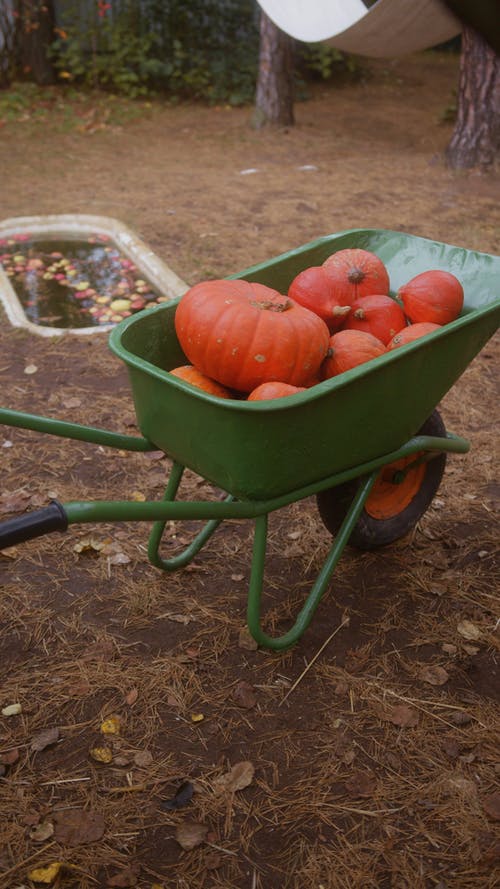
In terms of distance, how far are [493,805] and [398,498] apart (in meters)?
1.08

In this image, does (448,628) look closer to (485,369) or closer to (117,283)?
(485,369)

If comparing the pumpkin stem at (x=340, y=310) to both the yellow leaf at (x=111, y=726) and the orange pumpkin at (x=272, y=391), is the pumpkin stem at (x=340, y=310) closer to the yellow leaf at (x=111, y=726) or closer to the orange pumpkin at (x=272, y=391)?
the orange pumpkin at (x=272, y=391)

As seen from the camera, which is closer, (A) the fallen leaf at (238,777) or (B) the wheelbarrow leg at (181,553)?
(A) the fallen leaf at (238,777)

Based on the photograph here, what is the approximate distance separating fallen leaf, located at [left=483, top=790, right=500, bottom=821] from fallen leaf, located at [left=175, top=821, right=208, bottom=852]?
0.69 metres

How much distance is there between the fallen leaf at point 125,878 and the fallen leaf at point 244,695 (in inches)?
21.4

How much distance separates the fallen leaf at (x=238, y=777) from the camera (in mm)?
2047

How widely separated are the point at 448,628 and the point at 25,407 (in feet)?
6.87

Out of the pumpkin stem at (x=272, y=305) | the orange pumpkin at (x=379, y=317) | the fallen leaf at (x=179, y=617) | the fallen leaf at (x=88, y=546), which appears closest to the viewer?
the pumpkin stem at (x=272, y=305)

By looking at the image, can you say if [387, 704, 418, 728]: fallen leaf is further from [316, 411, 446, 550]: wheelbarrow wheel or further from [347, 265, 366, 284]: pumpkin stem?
[347, 265, 366, 284]: pumpkin stem

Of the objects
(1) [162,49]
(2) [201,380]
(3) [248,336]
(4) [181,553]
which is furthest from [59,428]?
(1) [162,49]

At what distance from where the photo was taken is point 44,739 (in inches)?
85.0

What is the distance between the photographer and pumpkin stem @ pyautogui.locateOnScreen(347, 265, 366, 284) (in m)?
2.32

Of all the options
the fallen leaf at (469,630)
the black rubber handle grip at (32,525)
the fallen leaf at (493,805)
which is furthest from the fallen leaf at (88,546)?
the fallen leaf at (493,805)

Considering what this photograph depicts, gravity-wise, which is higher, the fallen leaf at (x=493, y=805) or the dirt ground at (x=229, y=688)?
the fallen leaf at (x=493, y=805)
